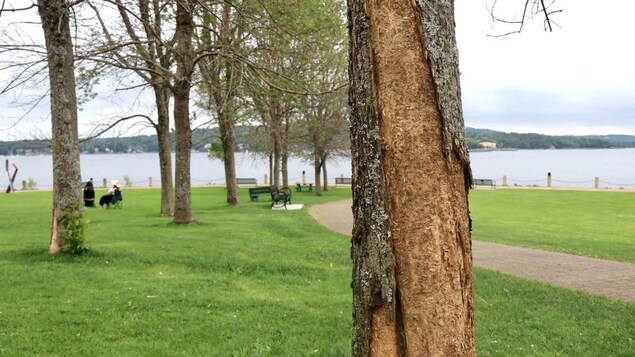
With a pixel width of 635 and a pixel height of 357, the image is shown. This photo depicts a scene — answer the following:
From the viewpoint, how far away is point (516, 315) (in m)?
6.43

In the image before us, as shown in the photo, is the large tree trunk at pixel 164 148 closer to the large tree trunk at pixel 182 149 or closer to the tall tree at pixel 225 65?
A: the tall tree at pixel 225 65

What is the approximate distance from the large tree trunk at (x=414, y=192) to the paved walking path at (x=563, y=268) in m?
6.59

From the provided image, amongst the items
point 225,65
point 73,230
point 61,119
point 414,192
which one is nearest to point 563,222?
point 225,65

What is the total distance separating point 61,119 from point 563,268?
947 centimetres

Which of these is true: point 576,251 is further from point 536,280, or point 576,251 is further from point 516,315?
point 516,315

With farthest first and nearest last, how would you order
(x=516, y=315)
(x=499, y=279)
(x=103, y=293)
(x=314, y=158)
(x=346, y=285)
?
(x=314, y=158) → (x=499, y=279) → (x=346, y=285) → (x=103, y=293) → (x=516, y=315)

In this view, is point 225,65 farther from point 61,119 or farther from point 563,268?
point 563,268

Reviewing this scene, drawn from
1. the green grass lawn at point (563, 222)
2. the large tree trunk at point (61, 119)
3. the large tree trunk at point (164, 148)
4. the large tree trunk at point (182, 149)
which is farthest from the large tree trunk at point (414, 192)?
the large tree trunk at point (164, 148)

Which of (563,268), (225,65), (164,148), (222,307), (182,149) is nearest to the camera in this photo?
(222,307)

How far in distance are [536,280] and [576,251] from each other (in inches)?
174

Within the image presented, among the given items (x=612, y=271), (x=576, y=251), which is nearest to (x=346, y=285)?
(x=612, y=271)

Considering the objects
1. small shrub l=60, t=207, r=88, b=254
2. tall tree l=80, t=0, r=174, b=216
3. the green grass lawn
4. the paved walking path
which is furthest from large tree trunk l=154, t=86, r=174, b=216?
the paved walking path

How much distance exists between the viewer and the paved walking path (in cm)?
859

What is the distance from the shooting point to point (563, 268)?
1038cm
